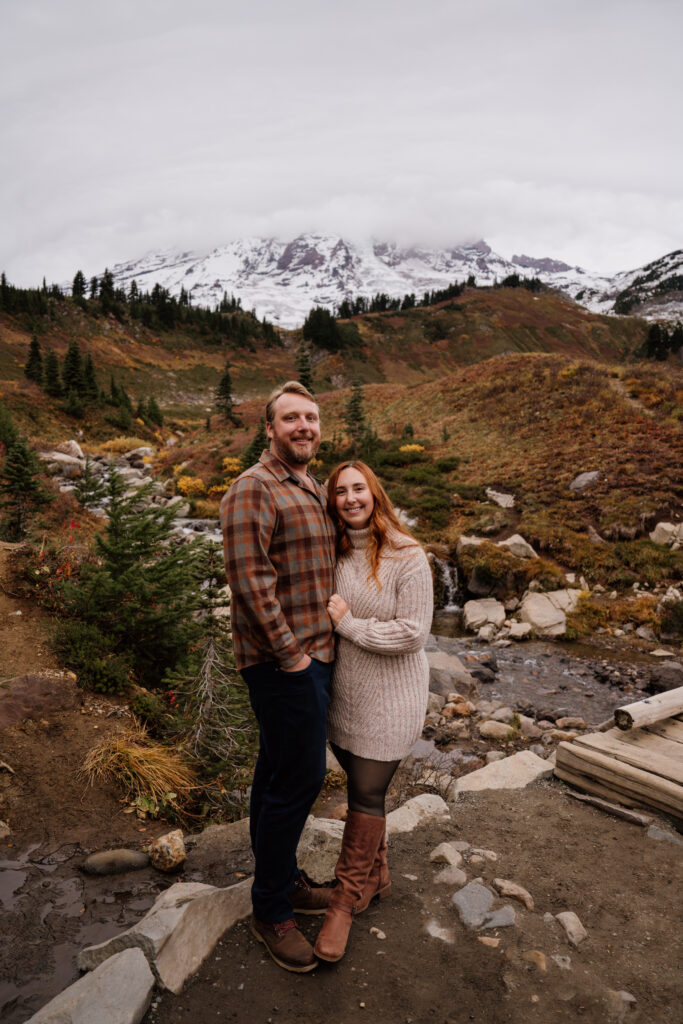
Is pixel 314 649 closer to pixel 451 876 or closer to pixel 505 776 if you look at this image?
pixel 451 876

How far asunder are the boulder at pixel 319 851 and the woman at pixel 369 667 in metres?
0.57

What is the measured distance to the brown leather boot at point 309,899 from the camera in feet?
11.3

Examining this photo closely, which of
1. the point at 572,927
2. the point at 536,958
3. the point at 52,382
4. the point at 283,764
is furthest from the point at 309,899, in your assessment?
the point at 52,382

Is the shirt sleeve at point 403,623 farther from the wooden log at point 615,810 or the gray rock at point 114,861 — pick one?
the wooden log at point 615,810

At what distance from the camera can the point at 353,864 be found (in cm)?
329

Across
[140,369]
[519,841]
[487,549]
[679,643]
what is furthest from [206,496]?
[140,369]

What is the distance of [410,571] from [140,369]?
6924 centimetres

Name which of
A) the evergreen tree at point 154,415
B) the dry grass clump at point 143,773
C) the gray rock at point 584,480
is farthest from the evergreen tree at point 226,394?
the dry grass clump at point 143,773

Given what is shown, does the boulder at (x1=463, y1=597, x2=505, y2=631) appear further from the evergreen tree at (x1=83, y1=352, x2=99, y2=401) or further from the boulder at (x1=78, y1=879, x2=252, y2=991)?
the evergreen tree at (x1=83, y1=352, x2=99, y2=401)

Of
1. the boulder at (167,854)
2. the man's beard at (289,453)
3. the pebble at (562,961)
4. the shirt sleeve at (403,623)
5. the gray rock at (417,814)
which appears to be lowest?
the gray rock at (417,814)

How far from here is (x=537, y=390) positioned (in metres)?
30.0

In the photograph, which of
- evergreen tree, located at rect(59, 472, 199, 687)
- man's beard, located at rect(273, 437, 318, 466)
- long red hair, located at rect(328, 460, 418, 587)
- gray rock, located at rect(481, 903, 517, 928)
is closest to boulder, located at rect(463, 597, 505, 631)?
evergreen tree, located at rect(59, 472, 199, 687)

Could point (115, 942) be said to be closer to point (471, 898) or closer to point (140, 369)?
point (471, 898)

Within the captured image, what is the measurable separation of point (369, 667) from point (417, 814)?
8.10 ft
